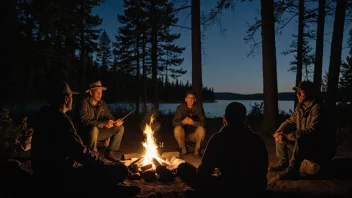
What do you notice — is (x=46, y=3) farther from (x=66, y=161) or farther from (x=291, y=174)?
(x=291, y=174)

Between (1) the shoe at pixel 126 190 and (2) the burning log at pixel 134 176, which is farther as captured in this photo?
(2) the burning log at pixel 134 176

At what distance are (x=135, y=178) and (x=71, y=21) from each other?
23.2 ft

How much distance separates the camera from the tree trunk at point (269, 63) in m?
9.18

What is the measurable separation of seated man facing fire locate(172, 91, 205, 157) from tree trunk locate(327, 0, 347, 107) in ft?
23.3

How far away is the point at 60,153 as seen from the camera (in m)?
3.43

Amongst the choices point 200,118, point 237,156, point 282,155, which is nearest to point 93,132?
Result: point 200,118

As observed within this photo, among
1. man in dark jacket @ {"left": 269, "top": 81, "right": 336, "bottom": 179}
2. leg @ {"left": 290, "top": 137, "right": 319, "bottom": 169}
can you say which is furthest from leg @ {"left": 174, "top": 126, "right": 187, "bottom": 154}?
leg @ {"left": 290, "top": 137, "right": 319, "bottom": 169}

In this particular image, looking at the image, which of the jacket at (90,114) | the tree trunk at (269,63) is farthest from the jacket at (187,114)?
the tree trunk at (269,63)

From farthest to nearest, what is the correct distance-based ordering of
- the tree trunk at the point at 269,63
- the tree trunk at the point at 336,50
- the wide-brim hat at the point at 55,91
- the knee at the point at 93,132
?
the tree trunk at the point at 336,50 < the tree trunk at the point at 269,63 < the knee at the point at 93,132 < the wide-brim hat at the point at 55,91

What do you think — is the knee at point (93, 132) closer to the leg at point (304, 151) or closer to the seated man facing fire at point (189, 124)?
the seated man facing fire at point (189, 124)

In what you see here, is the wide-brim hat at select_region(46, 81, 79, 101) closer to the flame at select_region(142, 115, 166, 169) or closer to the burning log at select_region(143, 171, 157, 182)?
the burning log at select_region(143, 171, 157, 182)

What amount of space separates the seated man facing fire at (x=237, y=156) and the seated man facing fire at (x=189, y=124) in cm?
343

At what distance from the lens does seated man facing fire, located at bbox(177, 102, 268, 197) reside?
3.18 metres

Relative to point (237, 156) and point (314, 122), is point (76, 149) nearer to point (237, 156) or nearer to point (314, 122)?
point (237, 156)
